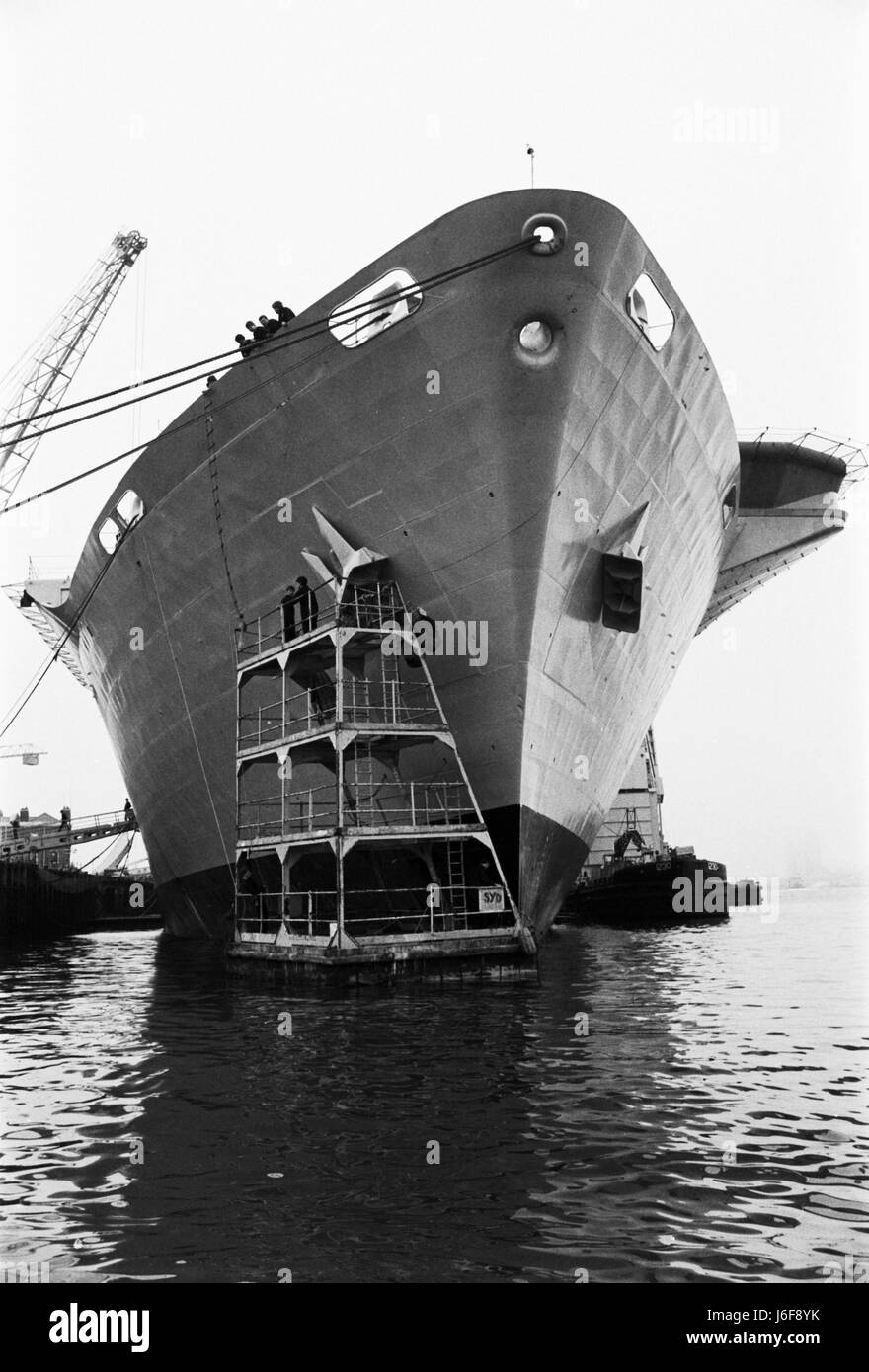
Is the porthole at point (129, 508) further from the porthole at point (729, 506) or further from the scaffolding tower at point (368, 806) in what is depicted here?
the porthole at point (729, 506)

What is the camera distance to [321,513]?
15062 millimetres

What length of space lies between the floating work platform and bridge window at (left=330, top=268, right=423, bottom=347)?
2784mm

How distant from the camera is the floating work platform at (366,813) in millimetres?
13305

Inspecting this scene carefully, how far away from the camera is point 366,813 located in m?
15.3

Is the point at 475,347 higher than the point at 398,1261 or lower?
higher

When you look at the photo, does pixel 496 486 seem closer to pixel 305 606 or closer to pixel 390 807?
pixel 305 606

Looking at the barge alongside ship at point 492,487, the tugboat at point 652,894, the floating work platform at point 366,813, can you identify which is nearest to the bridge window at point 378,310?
the barge alongside ship at point 492,487

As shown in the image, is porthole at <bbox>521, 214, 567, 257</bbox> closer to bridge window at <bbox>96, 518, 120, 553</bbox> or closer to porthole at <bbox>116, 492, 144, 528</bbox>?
porthole at <bbox>116, 492, 144, 528</bbox>

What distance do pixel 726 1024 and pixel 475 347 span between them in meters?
9.08

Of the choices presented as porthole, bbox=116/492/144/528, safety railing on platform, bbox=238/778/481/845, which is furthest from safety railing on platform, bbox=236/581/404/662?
porthole, bbox=116/492/144/528

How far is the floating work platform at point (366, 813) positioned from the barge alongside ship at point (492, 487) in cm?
33

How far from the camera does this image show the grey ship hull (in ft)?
44.1

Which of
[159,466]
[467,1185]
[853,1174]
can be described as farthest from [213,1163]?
[159,466]
